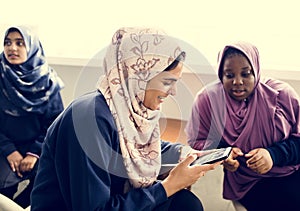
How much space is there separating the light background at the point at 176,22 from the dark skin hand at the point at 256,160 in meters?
0.80

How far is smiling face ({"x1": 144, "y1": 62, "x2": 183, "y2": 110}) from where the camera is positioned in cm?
111

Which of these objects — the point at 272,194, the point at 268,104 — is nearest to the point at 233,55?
the point at 268,104

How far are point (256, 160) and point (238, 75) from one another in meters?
0.29

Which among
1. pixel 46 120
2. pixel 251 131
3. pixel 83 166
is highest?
pixel 83 166

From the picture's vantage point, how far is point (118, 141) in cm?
107

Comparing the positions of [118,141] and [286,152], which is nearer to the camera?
[118,141]

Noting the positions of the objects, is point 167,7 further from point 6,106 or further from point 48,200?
point 48,200

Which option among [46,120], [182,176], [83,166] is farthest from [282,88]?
[46,120]

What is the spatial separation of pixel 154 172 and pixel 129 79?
11.4 inches

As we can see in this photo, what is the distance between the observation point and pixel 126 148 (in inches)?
43.4

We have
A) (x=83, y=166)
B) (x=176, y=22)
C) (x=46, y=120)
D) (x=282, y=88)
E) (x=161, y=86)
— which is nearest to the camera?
(x=83, y=166)

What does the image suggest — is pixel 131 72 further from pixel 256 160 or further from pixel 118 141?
pixel 256 160

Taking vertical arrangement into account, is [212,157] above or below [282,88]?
below

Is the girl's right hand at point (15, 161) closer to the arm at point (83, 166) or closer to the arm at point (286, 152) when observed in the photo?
the arm at point (83, 166)
